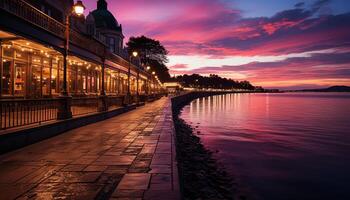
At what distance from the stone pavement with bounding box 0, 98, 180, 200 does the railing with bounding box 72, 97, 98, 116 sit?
4.26 m

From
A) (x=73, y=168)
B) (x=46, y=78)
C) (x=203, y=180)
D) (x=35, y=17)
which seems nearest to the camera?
(x=73, y=168)

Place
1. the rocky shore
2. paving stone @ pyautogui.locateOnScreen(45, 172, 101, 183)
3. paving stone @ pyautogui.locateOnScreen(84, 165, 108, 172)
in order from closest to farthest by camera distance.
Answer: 1. paving stone @ pyautogui.locateOnScreen(45, 172, 101, 183)
2. paving stone @ pyautogui.locateOnScreen(84, 165, 108, 172)
3. the rocky shore

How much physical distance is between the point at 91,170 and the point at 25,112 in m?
4.56

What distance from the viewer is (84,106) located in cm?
1612

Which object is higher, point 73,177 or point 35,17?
point 35,17

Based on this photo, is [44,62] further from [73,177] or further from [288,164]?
[73,177]

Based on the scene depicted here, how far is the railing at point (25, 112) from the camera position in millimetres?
9102

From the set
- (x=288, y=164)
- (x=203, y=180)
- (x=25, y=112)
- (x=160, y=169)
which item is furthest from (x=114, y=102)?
(x=160, y=169)

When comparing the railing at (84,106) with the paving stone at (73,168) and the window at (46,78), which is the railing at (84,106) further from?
the paving stone at (73,168)

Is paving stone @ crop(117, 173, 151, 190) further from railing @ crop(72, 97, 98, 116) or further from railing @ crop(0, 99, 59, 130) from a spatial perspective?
railing @ crop(72, 97, 98, 116)

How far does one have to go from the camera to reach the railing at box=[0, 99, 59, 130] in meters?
9.10

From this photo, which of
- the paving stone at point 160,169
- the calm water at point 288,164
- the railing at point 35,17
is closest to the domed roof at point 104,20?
the calm water at point 288,164

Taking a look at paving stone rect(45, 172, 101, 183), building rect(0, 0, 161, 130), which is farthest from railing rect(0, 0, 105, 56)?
paving stone rect(45, 172, 101, 183)

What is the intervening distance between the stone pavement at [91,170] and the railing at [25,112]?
0.89 metres
